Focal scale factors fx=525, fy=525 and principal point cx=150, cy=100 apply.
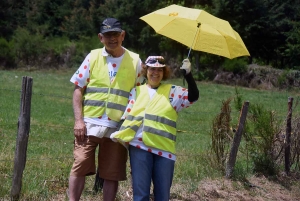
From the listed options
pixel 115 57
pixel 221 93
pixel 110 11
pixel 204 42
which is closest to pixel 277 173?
pixel 204 42

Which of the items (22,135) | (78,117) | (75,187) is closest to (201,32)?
(78,117)

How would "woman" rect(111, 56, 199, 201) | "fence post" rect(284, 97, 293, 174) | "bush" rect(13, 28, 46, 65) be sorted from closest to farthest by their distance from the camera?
"woman" rect(111, 56, 199, 201), "fence post" rect(284, 97, 293, 174), "bush" rect(13, 28, 46, 65)

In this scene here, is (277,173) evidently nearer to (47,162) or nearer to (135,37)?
(47,162)

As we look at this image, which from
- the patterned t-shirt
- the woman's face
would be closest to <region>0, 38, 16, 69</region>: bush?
the patterned t-shirt

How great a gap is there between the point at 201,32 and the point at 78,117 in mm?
1555

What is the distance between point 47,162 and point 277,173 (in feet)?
11.5

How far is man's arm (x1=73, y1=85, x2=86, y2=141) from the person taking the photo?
16.4 ft

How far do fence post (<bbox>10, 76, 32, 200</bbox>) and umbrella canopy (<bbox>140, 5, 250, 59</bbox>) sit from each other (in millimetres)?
1471

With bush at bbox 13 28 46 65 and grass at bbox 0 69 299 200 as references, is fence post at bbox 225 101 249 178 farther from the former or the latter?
bush at bbox 13 28 46 65

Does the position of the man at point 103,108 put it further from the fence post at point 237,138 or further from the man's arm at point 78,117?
the fence post at point 237,138

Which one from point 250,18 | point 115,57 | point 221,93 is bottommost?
point 221,93

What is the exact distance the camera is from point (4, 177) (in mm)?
6004

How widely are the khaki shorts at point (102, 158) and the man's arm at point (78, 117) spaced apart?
8cm

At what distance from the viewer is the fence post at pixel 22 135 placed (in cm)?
534
